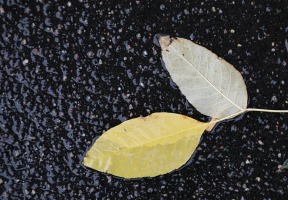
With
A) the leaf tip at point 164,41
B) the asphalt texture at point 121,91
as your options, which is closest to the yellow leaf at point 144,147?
the asphalt texture at point 121,91

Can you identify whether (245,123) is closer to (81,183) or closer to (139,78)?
(139,78)

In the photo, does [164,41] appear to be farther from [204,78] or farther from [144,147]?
[144,147]

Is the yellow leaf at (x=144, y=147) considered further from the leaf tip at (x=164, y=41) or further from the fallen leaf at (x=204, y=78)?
the leaf tip at (x=164, y=41)

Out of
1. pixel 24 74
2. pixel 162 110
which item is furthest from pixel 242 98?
pixel 24 74

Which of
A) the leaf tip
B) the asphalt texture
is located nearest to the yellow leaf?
the asphalt texture

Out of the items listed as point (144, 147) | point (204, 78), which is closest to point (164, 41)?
point (204, 78)

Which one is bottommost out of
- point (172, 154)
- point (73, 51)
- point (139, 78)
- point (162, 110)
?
point (172, 154)
